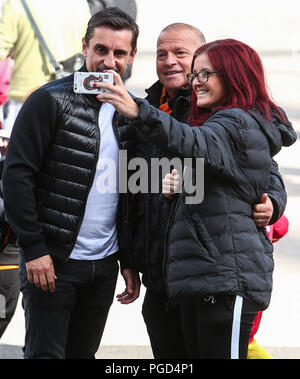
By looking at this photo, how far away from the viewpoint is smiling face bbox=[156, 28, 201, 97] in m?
3.71

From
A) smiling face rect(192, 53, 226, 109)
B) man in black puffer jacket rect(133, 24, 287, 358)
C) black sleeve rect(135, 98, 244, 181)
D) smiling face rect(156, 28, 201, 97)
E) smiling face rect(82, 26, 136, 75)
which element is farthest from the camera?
smiling face rect(156, 28, 201, 97)

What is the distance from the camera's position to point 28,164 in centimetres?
310

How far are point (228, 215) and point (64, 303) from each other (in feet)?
2.42

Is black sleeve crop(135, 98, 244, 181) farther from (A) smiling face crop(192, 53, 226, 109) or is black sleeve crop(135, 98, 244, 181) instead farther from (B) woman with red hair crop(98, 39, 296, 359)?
(A) smiling face crop(192, 53, 226, 109)

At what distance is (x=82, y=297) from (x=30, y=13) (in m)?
2.64

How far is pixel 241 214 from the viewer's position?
9.95ft

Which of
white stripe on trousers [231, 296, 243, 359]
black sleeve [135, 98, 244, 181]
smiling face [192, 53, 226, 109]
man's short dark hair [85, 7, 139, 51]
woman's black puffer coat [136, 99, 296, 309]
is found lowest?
white stripe on trousers [231, 296, 243, 359]

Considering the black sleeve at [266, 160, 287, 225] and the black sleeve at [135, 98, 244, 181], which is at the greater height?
the black sleeve at [135, 98, 244, 181]

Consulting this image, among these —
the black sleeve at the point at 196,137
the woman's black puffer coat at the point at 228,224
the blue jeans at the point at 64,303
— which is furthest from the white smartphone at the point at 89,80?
the blue jeans at the point at 64,303

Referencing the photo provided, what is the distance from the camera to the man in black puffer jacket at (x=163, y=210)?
3369 mm

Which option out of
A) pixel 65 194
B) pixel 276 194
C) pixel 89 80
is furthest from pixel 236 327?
pixel 89 80

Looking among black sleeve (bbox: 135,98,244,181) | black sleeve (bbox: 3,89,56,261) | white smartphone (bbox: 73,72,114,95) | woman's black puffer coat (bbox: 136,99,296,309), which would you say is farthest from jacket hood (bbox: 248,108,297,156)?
black sleeve (bbox: 3,89,56,261)

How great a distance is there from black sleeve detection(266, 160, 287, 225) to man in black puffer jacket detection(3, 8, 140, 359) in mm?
590
